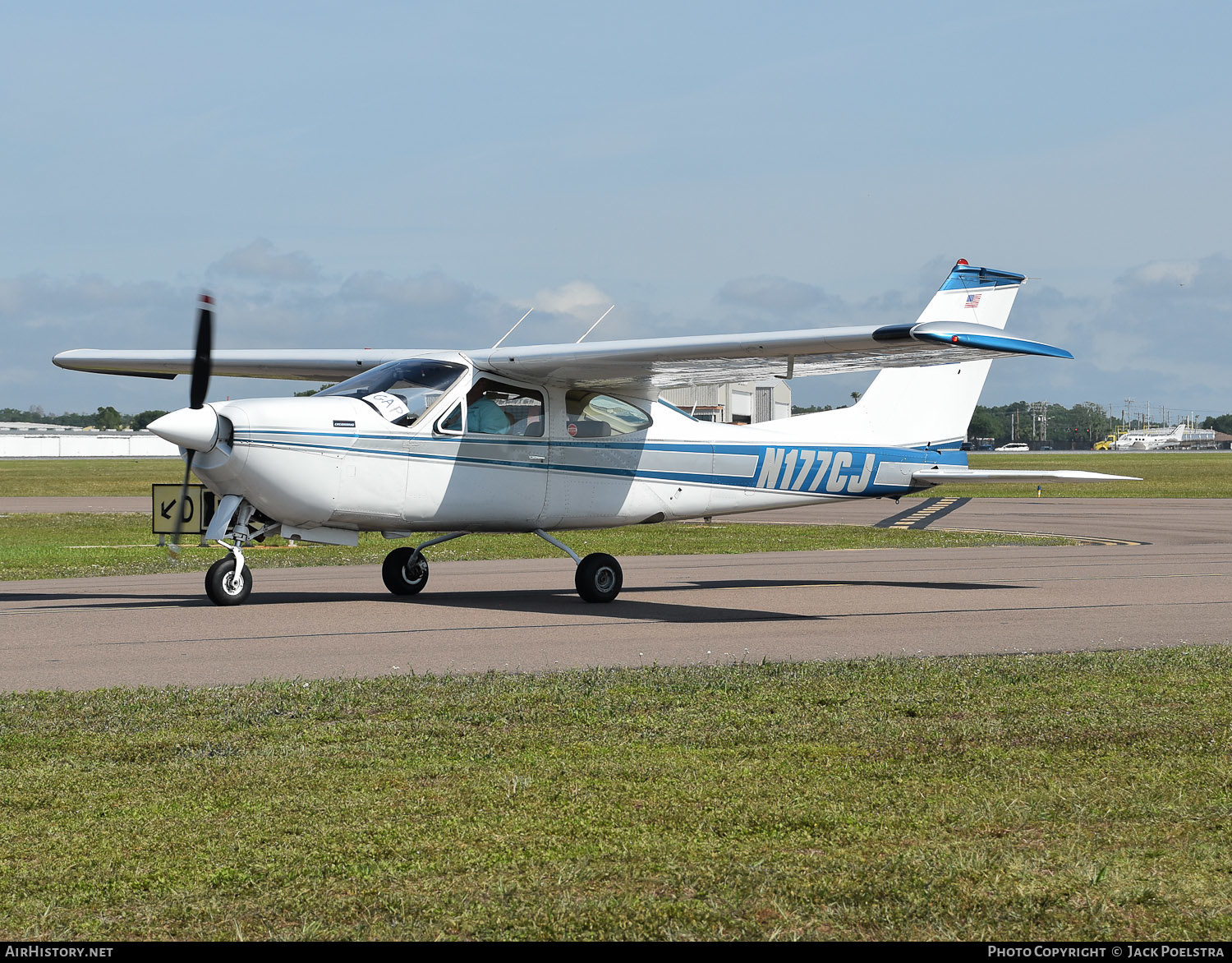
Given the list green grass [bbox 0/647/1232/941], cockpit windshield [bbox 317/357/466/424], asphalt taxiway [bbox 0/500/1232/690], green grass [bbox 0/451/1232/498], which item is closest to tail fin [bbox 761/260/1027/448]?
asphalt taxiway [bbox 0/500/1232/690]

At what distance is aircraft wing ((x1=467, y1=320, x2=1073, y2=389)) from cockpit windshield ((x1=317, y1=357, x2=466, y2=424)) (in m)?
0.47

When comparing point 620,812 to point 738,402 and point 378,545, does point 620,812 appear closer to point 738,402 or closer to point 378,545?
point 378,545

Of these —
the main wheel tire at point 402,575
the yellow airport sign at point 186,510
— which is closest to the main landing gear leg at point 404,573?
the main wheel tire at point 402,575

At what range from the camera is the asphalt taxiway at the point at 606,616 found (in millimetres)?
9625

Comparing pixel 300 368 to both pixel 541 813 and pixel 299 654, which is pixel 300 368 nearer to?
pixel 299 654

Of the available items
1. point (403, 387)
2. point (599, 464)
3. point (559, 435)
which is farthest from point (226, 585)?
point (599, 464)

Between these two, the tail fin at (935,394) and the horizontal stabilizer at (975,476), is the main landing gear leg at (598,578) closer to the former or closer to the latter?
the tail fin at (935,394)

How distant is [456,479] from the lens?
1348cm

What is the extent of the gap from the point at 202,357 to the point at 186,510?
184cm

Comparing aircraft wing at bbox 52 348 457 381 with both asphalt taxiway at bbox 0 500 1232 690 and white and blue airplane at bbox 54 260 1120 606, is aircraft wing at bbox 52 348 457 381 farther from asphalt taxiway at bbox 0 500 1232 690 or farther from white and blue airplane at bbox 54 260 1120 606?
asphalt taxiway at bbox 0 500 1232 690

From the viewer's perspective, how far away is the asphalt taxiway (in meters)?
9.62

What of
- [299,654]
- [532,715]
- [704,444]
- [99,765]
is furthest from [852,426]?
[99,765]

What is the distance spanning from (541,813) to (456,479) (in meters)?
8.74

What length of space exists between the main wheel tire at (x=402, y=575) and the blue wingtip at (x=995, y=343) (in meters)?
6.51
